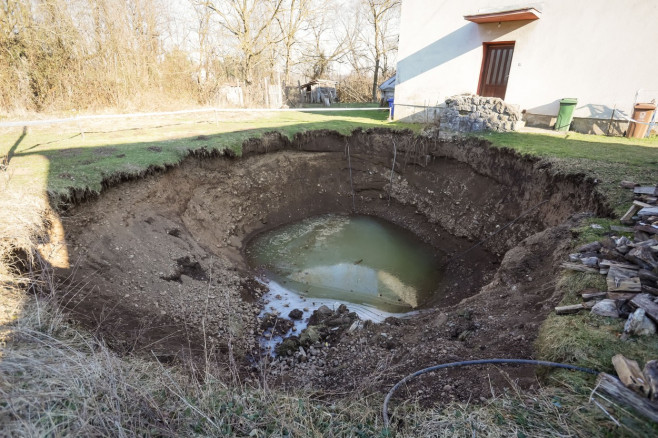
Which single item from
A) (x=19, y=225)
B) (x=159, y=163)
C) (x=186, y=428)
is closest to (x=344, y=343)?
(x=186, y=428)

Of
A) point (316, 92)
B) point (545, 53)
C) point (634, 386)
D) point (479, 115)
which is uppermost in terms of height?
point (545, 53)

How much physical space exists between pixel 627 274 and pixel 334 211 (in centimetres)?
917

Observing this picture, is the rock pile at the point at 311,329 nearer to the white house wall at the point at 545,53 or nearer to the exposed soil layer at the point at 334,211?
the exposed soil layer at the point at 334,211

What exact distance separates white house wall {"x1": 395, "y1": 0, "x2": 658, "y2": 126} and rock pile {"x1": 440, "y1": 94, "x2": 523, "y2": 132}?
1.70m

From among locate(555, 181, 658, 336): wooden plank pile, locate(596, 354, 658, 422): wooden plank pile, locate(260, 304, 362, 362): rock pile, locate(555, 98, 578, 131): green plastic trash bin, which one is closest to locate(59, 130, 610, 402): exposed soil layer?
locate(260, 304, 362, 362): rock pile

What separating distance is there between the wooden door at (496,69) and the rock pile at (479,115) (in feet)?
6.21

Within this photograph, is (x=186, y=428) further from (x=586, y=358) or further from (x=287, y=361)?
(x=586, y=358)

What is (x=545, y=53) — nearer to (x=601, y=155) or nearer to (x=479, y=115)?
(x=479, y=115)

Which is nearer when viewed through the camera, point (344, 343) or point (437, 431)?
point (437, 431)

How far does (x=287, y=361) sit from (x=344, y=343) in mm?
977

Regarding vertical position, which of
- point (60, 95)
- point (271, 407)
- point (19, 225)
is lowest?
point (271, 407)

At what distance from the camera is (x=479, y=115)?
11.3 metres

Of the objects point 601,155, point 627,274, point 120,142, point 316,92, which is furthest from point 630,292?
point 316,92

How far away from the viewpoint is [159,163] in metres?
8.72
